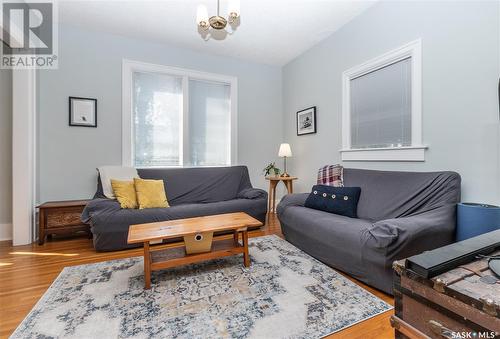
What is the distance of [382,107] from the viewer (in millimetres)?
2793

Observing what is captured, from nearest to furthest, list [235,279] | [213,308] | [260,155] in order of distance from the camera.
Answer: [213,308] → [235,279] → [260,155]

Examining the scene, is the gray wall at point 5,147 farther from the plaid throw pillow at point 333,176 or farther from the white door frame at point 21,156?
the plaid throw pillow at point 333,176

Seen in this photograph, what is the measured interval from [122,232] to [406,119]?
130 inches

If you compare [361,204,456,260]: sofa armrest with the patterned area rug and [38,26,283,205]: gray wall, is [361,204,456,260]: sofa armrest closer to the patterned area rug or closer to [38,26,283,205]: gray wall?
the patterned area rug

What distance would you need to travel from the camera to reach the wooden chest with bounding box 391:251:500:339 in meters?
0.61

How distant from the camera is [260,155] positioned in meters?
4.46

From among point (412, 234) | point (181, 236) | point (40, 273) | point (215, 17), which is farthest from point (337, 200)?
point (40, 273)

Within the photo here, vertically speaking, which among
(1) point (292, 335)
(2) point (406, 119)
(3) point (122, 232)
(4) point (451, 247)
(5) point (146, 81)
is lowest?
(1) point (292, 335)

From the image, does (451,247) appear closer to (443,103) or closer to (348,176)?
(443,103)

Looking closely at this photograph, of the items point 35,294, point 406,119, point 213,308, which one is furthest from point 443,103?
point 35,294

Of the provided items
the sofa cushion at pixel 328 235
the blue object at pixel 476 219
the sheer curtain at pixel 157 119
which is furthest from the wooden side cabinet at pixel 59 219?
the blue object at pixel 476 219

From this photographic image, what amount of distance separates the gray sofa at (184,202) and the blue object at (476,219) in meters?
2.11

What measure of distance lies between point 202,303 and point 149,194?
1.74 meters

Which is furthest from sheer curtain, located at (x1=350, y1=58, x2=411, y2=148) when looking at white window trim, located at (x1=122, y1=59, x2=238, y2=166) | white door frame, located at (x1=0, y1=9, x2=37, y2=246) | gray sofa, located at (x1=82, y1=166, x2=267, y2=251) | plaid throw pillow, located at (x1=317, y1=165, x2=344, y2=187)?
white door frame, located at (x1=0, y1=9, x2=37, y2=246)
